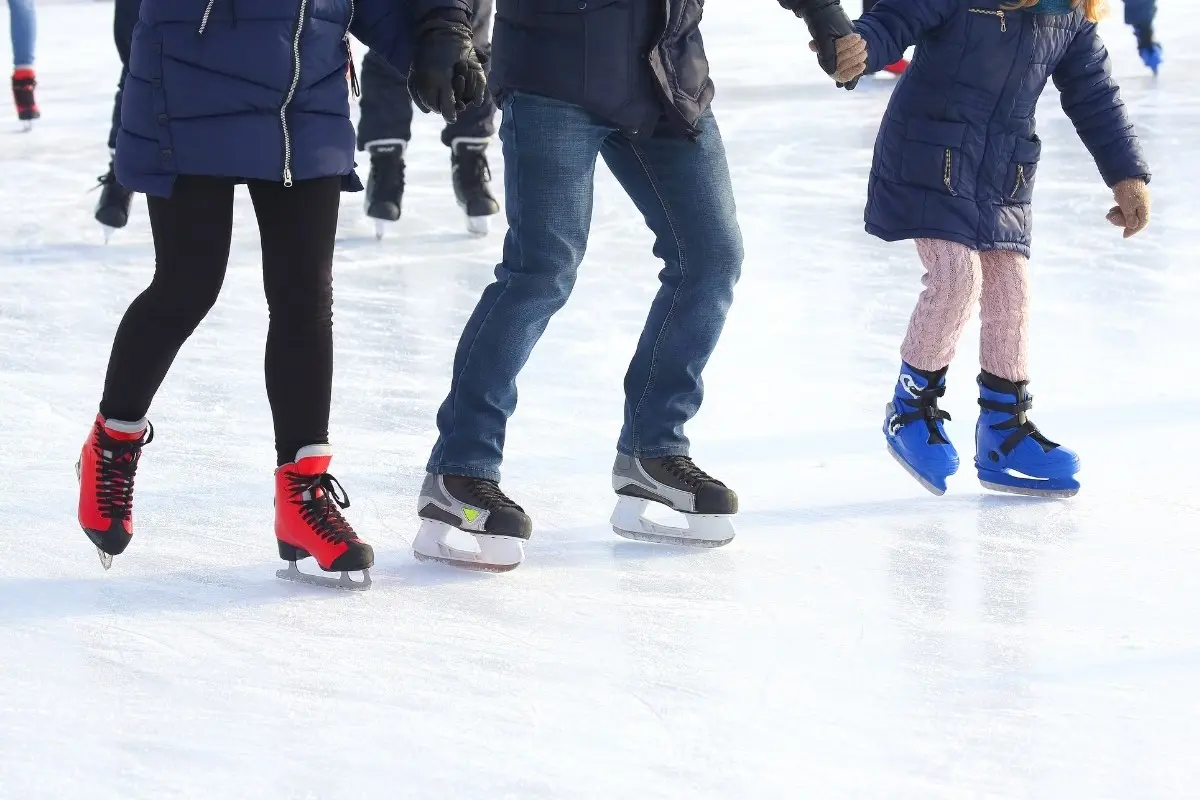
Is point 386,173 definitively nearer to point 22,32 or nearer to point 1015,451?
point 1015,451

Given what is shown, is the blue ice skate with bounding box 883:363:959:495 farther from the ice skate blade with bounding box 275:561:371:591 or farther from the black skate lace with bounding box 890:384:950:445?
the ice skate blade with bounding box 275:561:371:591

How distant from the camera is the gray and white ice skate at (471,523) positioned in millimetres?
2523

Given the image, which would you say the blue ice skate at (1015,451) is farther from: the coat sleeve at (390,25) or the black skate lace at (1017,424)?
the coat sleeve at (390,25)

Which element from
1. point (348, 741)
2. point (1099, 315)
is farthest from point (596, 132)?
point (1099, 315)

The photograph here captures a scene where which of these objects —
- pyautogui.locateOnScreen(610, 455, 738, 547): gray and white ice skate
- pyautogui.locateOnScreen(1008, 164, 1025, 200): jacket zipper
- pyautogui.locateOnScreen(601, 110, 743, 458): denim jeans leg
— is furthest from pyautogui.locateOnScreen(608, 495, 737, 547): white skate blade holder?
pyautogui.locateOnScreen(1008, 164, 1025, 200): jacket zipper

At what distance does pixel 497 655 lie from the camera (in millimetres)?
2197

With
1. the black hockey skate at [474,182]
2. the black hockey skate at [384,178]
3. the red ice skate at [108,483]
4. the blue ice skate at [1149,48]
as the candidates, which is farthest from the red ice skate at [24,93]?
the red ice skate at [108,483]

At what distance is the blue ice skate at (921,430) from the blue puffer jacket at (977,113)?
10.6 inches

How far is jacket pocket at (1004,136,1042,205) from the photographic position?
286cm

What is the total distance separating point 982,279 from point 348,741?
151cm

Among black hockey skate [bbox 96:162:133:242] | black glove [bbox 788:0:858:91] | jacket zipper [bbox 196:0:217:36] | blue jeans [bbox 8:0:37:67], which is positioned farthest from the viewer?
blue jeans [bbox 8:0:37:67]

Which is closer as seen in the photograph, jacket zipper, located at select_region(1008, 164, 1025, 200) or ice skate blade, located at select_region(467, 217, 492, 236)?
jacket zipper, located at select_region(1008, 164, 1025, 200)

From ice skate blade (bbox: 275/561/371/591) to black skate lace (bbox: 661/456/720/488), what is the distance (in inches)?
19.9

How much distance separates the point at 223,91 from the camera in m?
2.26
